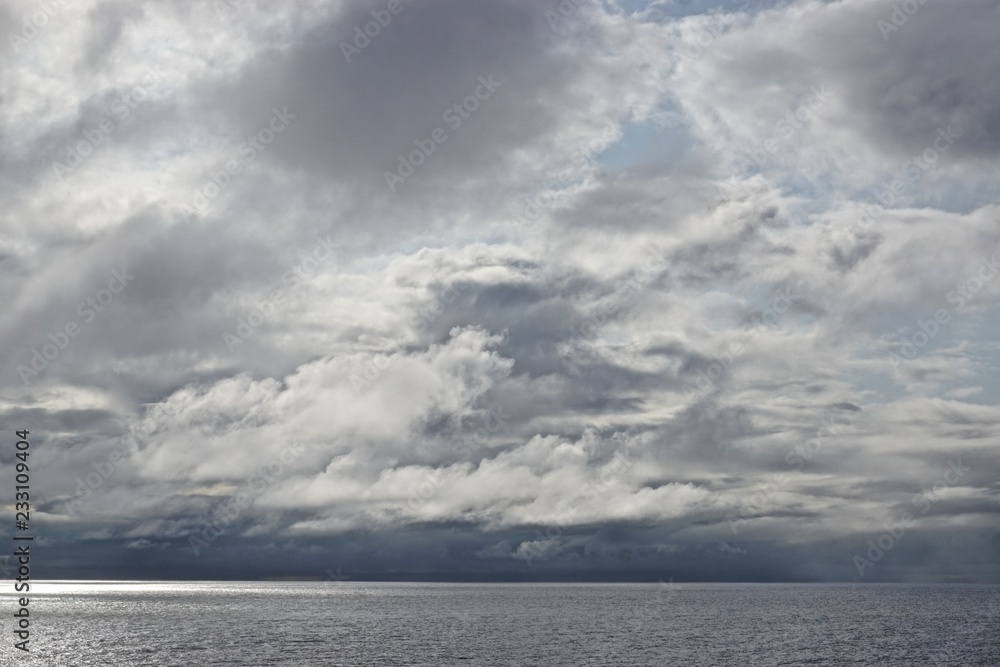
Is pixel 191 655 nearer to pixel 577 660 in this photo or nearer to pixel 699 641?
pixel 577 660

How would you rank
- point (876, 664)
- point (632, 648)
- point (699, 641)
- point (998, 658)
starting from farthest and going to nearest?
point (699, 641), point (632, 648), point (998, 658), point (876, 664)

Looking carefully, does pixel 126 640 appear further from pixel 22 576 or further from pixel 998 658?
pixel 998 658

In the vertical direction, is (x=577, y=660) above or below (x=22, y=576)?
below

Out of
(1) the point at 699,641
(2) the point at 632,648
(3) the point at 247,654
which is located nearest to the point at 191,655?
(3) the point at 247,654

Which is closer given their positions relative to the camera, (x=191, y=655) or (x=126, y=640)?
(x=191, y=655)

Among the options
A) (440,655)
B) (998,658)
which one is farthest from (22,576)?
(998,658)

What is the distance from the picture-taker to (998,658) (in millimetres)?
144125

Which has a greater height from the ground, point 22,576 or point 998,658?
point 22,576

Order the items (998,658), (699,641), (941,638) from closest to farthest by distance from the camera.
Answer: (998,658)
(699,641)
(941,638)

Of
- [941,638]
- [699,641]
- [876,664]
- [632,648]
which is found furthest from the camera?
[941,638]

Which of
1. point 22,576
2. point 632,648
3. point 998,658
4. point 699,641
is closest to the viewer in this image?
point 22,576

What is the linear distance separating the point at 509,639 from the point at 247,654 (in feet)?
180

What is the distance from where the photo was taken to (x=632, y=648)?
154 metres

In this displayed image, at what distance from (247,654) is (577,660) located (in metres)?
52.6
